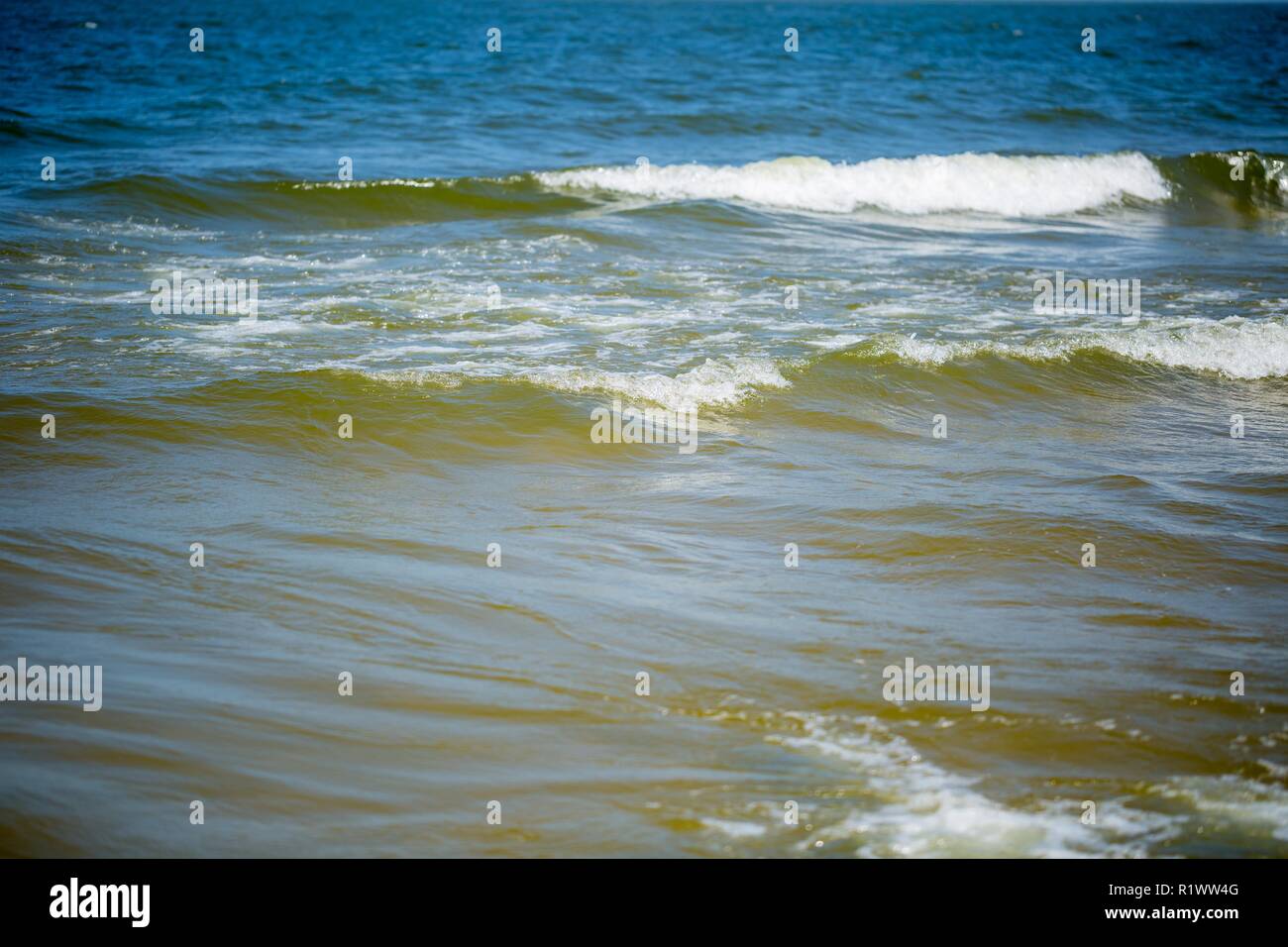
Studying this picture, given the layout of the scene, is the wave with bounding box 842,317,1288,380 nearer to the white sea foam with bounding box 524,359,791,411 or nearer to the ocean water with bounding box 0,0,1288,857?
the ocean water with bounding box 0,0,1288,857

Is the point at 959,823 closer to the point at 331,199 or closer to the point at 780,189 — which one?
the point at 331,199

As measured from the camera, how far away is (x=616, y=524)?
5.72 m

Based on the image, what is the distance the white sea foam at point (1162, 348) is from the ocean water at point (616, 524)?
48 mm

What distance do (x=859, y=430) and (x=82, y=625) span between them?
4661mm

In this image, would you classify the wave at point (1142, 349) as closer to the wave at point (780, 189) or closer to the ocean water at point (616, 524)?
the ocean water at point (616, 524)

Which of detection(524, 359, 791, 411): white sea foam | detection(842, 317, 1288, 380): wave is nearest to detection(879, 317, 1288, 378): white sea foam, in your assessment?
detection(842, 317, 1288, 380): wave

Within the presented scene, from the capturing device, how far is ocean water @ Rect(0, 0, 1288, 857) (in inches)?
140

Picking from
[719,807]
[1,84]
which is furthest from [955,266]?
[1,84]

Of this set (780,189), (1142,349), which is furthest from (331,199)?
(1142,349)

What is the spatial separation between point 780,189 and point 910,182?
2313mm

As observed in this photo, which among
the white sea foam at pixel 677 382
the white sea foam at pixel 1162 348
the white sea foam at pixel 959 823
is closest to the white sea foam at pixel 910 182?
the white sea foam at pixel 1162 348

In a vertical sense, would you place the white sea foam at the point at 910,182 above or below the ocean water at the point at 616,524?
above

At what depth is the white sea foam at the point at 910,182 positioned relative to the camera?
17109 mm

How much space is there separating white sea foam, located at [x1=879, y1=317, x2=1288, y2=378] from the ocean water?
0.16 ft
